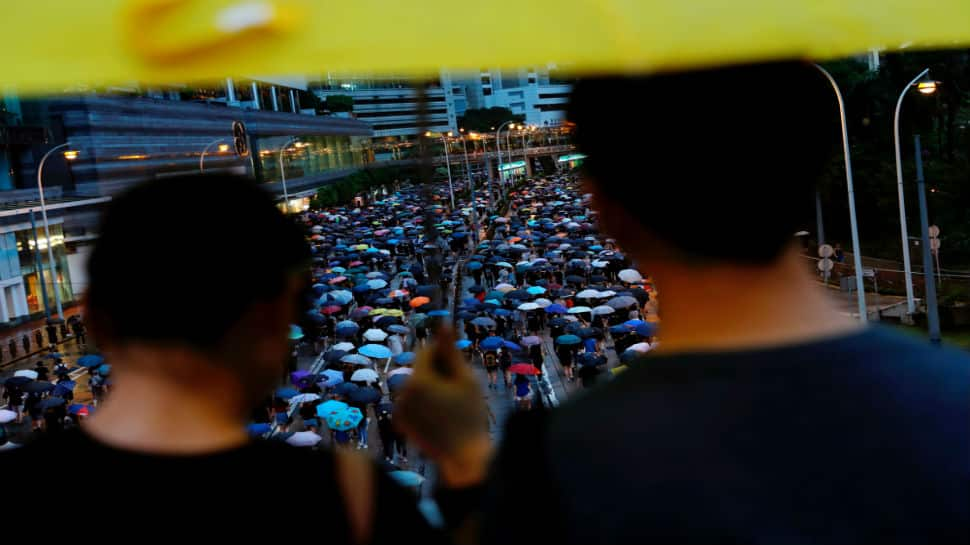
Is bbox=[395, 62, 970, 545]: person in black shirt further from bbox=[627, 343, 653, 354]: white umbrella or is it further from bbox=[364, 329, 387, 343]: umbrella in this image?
bbox=[364, 329, 387, 343]: umbrella

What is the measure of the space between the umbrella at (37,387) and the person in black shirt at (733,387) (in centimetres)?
1898

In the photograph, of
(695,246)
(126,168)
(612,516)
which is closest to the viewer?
(612,516)

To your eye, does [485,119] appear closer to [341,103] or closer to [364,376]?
[341,103]

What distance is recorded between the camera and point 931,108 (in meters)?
37.0

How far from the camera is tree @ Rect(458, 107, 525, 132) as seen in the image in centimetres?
10000

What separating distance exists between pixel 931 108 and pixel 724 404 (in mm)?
40110

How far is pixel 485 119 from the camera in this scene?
333 ft

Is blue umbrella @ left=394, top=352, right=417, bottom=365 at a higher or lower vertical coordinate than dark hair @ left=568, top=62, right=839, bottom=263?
lower

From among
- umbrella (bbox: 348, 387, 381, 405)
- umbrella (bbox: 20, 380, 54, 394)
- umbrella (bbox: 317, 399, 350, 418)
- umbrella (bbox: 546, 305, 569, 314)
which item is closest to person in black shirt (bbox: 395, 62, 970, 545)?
umbrella (bbox: 317, 399, 350, 418)

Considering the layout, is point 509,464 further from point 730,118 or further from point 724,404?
point 730,118

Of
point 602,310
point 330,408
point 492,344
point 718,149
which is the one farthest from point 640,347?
point 718,149

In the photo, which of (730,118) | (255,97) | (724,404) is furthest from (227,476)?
(255,97)

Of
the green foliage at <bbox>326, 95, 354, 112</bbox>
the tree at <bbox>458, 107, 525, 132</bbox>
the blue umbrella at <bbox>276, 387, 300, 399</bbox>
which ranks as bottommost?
the blue umbrella at <bbox>276, 387, 300, 399</bbox>

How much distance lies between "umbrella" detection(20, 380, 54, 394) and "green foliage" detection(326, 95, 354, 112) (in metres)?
87.1
